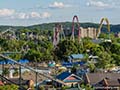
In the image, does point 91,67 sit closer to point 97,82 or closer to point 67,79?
point 67,79

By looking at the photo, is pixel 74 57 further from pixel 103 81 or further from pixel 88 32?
pixel 88 32

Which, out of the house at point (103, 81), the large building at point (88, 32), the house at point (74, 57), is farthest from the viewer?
the large building at point (88, 32)

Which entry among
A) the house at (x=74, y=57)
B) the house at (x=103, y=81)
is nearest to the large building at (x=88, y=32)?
the house at (x=74, y=57)

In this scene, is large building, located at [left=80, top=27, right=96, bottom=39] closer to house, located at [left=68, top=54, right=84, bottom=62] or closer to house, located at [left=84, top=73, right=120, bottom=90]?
house, located at [left=68, top=54, right=84, bottom=62]

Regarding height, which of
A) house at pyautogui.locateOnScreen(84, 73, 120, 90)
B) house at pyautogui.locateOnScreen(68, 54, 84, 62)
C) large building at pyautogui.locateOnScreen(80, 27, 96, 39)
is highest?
house at pyautogui.locateOnScreen(84, 73, 120, 90)

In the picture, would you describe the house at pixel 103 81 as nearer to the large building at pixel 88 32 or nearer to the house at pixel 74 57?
the house at pixel 74 57

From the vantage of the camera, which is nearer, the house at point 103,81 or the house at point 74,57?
the house at point 103,81

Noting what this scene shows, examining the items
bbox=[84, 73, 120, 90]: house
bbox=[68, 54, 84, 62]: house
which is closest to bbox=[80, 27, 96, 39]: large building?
bbox=[68, 54, 84, 62]: house

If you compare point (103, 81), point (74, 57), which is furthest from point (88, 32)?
point (103, 81)

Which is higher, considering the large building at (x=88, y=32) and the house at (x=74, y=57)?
the house at (x=74, y=57)
